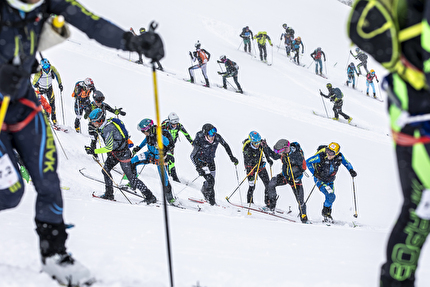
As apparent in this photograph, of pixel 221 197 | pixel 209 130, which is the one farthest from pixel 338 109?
pixel 209 130

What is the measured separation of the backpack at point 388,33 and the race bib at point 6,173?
1.82 metres

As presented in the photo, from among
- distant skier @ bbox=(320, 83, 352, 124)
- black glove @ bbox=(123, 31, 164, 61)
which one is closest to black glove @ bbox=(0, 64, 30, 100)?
black glove @ bbox=(123, 31, 164, 61)

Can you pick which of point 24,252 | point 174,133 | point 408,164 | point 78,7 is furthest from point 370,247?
point 174,133

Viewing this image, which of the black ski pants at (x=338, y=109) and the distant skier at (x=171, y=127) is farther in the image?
the black ski pants at (x=338, y=109)

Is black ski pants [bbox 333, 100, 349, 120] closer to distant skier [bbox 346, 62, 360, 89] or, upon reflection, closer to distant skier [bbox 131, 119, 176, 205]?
distant skier [bbox 346, 62, 360, 89]

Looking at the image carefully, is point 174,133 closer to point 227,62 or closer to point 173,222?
point 173,222

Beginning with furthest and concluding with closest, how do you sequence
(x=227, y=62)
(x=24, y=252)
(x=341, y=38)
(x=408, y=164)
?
(x=341, y=38) < (x=227, y=62) < (x=24, y=252) < (x=408, y=164)

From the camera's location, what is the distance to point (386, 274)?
169 cm

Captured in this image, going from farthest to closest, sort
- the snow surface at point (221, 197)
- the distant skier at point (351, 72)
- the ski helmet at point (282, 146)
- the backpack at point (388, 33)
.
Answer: the distant skier at point (351, 72) < the ski helmet at point (282, 146) < the snow surface at point (221, 197) < the backpack at point (388, 33)

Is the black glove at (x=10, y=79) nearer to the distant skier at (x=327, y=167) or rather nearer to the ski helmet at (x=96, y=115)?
the ski helmet at (x=96, y=115)

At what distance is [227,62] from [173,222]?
12.6 m

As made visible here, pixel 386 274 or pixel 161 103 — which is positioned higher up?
pixel 161 103

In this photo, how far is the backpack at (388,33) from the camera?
1496 millimetres

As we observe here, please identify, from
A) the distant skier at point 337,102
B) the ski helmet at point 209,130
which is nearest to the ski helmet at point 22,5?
the ski helmet at point 209,130
